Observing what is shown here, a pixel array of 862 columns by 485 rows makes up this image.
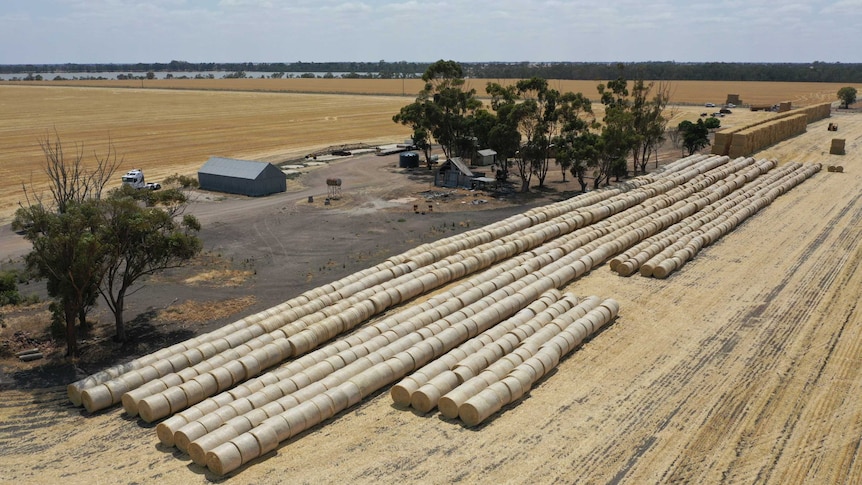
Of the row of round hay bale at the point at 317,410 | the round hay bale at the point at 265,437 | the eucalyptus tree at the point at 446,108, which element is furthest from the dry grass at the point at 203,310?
the eucalyptus tree at the point at 446,108

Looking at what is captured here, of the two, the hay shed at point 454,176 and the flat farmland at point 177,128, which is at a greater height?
the flat farmland at point 177,128

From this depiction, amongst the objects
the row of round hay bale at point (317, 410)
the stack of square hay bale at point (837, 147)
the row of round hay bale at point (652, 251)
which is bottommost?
the row of round hay bale at point (317, 410)

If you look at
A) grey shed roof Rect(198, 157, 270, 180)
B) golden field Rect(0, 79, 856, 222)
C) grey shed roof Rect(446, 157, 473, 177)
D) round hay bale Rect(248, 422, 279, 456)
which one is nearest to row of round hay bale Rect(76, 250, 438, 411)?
round hay bale Rect(248, 422, 279, 456)

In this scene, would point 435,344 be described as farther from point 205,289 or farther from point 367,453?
point 205,289

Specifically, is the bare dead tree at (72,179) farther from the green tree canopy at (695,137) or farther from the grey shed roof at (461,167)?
the green tree canopy at (695,137)

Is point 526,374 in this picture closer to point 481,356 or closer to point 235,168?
point 481,356

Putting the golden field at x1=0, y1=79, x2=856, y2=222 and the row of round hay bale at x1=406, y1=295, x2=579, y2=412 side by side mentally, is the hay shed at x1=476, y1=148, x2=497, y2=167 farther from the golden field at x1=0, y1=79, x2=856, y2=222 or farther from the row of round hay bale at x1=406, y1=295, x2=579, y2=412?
the row of round hay bale at x1=406, y1=295, x2=579, y2=412

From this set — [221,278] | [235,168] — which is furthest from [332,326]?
[235,168]
